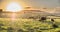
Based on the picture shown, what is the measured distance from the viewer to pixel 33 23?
1945mm

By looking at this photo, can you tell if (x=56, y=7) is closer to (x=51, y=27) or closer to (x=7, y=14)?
(x=51, y=27)

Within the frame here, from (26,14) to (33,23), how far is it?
0.27 m

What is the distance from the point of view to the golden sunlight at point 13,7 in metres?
2.15

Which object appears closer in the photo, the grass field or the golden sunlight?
the grass field

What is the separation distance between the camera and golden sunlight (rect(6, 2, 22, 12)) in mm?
2146

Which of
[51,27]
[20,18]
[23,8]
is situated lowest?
[51,27]

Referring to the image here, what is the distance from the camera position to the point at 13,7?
2154mm

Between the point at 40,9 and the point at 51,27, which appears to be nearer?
the point at 51,27

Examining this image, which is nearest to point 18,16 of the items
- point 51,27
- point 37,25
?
point 37,25

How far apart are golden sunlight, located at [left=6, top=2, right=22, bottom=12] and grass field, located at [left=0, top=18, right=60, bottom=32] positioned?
20 centimetres

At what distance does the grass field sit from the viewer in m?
1.77

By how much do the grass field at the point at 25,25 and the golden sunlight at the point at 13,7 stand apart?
0.20 m

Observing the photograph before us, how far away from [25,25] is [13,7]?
0.44 m

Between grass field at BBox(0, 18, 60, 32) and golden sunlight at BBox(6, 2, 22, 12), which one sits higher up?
golden sunlight at BBox(6, 2, 22, 12)
